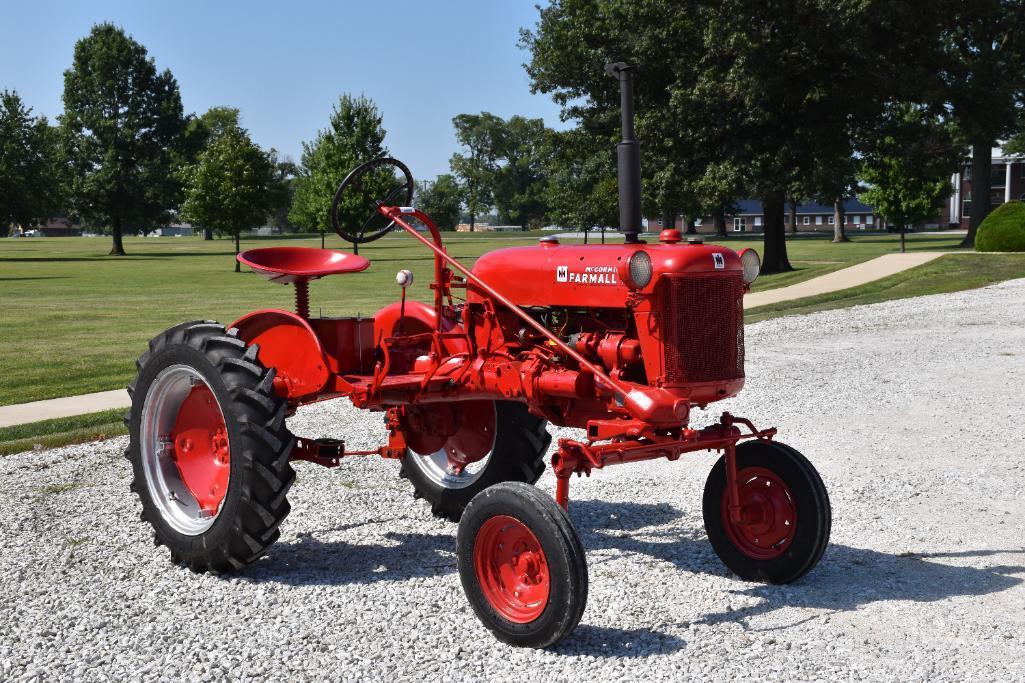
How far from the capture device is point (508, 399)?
5516mm

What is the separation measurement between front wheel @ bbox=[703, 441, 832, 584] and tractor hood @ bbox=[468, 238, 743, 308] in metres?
0.98

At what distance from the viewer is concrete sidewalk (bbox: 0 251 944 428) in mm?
10422

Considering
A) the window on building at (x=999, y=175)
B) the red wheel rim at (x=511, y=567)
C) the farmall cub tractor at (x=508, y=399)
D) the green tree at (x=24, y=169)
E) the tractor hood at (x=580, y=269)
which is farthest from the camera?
the window on building at (x=999, y=175)

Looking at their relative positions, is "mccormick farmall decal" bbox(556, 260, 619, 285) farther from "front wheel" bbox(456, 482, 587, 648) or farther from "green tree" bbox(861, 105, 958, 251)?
"green tree" bbox(861, 105, 958, 251)

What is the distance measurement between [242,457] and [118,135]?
6971 cm

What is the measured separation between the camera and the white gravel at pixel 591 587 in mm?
4352

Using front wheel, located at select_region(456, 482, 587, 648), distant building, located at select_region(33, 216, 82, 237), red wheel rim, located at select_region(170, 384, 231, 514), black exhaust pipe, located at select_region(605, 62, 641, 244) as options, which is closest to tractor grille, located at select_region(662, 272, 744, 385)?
black exhaust pipe, located at select_region(605, 62, 641, 244)

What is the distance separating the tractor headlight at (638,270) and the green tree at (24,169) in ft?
200

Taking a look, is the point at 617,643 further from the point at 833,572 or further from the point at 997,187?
the point at 997,187

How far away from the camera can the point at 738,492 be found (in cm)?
537

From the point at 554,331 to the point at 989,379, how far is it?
794 centimetres

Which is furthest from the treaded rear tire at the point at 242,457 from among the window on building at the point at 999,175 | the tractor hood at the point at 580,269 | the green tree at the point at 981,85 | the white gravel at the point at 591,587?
the window on building at the point at 999,175

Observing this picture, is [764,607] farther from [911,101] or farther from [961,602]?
[911,101]

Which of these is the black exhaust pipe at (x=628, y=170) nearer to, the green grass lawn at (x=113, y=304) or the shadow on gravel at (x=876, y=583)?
the shadow on gravel at (x=876, y=583)
